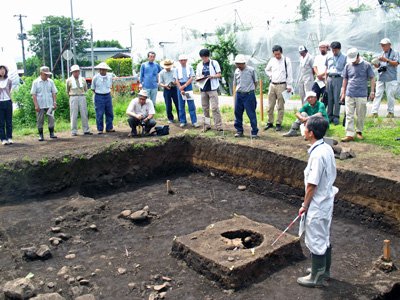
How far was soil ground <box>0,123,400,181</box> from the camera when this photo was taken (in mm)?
7078

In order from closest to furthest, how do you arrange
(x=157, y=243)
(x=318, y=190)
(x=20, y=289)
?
(x=318, y=190) → (x=20, y=289) → (x=157, y=243)

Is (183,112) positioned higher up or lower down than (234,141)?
higher up

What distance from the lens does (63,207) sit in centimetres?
771

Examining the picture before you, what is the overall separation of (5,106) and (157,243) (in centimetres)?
552

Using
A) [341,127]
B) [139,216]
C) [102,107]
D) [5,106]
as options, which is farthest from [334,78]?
[5,106]

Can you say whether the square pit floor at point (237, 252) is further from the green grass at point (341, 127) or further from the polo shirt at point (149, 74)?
the polo shirt at point (149, 74)

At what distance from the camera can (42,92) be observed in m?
10.0

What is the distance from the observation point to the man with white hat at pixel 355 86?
8250mm

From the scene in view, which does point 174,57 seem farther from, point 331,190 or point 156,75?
point 331,190

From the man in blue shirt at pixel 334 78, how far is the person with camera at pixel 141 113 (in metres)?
4.22

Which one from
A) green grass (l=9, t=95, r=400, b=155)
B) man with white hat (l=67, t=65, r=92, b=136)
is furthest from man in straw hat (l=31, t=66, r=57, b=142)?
green grass (l=9, t=95, r=400, b=155)

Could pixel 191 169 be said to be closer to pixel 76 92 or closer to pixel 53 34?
pixel 76 92

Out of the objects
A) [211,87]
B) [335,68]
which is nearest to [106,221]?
[211,87]

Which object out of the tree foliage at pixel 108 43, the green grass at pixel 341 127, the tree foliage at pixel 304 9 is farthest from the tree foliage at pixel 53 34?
the green grass at pixel 341 127
